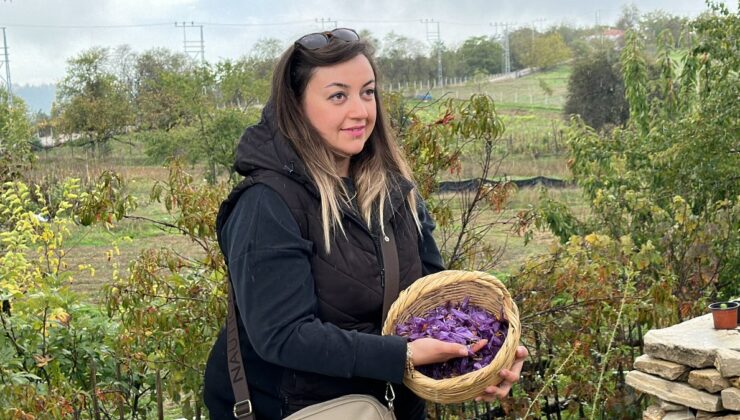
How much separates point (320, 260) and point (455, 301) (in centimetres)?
42

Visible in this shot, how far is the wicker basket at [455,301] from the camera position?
2004 mm

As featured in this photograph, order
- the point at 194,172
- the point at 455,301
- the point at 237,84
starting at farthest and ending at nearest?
the point at 237,84 → the point at 194,172 → the point at 455,301

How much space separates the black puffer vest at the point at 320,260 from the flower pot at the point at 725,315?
1.95 metres

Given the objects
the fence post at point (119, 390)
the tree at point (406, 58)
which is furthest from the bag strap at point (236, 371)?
the tree at point (406, 58)

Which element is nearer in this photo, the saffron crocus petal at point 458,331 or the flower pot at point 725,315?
the saffron crocus petal at point 458,331

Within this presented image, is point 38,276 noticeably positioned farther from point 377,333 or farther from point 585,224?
point 585,224

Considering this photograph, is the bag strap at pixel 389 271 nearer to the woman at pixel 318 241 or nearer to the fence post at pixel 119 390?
the woman at pixel 318 241

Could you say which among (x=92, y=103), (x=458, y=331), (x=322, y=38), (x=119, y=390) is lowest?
(x=119, y=390)

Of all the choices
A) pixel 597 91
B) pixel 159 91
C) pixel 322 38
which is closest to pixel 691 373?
pixel 322 38

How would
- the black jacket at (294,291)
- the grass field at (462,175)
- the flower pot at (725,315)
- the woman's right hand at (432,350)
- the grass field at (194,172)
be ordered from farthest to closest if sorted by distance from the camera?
the grass field at (194,172) < the grass field at (462,175) < the flower pot at (725,315) < the woman's right hand at (432,350) < the black jacket at (294,291)

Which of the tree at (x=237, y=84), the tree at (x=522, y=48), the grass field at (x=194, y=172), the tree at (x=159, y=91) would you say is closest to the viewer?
the grass field at (x=194, y=172)

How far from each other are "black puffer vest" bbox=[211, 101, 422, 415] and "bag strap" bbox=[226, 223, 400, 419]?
0.6 inches

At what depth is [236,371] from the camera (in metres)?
2.08

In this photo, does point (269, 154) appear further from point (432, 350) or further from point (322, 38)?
point (432, 350)
